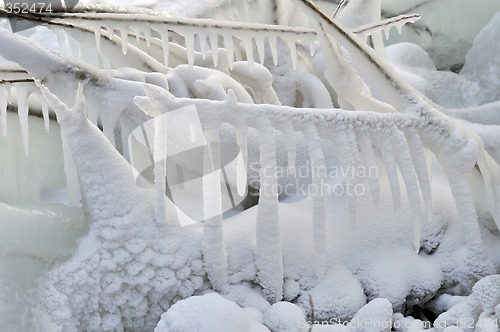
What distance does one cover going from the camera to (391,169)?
3.27ft

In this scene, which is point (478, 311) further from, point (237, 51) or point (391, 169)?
point (237, 51)

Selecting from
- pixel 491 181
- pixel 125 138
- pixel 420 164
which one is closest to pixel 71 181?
pixel 125 138

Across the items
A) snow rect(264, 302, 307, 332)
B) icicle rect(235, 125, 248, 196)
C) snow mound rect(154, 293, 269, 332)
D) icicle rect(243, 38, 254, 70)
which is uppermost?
icicle rect(243, 38, 254, 70)

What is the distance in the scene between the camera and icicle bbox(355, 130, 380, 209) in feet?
3.21

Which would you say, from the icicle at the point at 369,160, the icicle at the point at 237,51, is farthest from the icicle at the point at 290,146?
the icicle at the point at 237,51

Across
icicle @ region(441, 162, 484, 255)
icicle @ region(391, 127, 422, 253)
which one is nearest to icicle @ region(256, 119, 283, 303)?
icicle @ region(391, 127, 422, 253)

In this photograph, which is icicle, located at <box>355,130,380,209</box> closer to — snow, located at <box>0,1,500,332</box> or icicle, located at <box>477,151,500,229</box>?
snow, located at <box>0,1,500,332</box>

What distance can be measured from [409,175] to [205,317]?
0.39 metres

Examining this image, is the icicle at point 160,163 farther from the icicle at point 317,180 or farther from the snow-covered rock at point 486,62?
the snow-covered rock at point 486,62

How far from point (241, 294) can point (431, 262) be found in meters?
0.33

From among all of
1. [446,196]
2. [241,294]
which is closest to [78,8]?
[241,294]

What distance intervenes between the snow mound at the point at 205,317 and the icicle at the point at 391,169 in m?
0.29

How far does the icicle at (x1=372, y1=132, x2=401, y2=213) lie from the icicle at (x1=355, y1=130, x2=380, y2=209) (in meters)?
0.02

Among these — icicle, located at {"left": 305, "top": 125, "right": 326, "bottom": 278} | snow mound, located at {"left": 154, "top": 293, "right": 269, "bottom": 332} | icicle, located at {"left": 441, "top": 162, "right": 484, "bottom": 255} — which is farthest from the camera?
icicle, located at {"left": 441, "top": 162, "right": 484, "bottom": 255}
